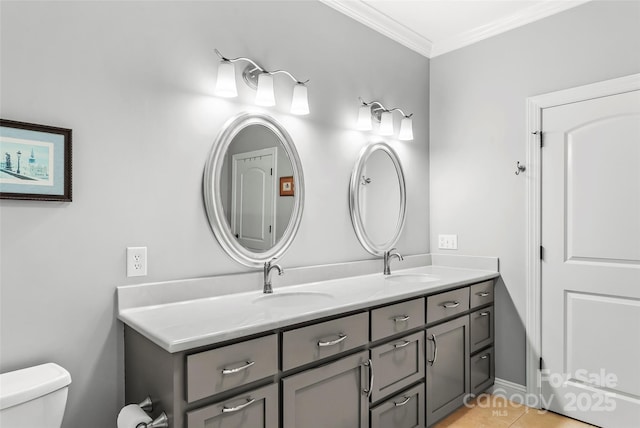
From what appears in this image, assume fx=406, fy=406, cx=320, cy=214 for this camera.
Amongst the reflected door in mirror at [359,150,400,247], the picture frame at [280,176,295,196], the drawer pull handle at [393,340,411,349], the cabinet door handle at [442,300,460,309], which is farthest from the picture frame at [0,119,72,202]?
the cabinet door handle at [442,300,460,309]

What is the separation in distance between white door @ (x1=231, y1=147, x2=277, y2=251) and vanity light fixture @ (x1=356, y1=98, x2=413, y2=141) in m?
0.71

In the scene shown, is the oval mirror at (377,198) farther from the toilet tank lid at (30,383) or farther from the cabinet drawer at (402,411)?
the toilet tank lid at (30,383)

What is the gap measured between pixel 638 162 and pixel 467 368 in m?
1.50

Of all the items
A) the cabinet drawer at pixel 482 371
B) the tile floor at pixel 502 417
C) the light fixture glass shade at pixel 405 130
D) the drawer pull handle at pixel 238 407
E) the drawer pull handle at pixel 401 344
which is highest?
the light fixture glass shade at pixel 405 130

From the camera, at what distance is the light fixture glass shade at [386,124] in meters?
2.69

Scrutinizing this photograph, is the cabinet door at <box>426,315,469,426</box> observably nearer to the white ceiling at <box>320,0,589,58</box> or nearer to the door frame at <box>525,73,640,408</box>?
the door frame at <box>525,73,640,408</box>

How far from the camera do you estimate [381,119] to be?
106 inches

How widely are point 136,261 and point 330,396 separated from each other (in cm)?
97

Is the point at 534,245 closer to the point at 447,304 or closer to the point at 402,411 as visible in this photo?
the point at 447,304

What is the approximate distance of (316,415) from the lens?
5.27 feet

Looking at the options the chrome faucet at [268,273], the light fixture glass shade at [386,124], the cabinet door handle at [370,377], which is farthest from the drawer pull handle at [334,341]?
the light fixture glass shade at [386,124]

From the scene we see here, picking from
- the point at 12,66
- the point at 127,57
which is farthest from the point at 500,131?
the point at 12,66

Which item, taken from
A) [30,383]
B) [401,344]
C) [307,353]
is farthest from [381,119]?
[30,383]

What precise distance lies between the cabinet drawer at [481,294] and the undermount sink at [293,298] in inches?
42.6
